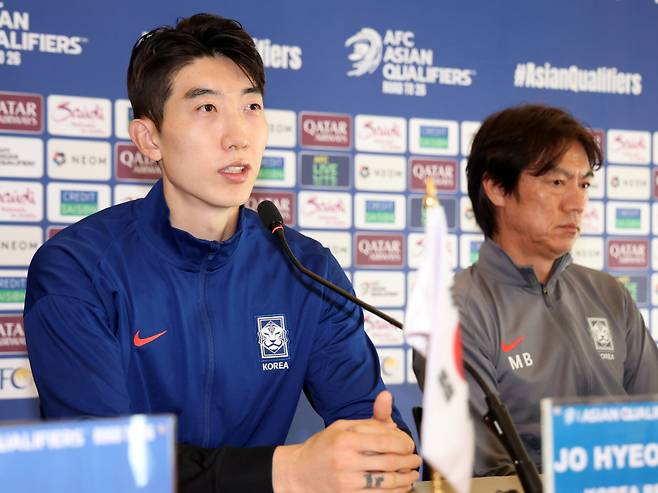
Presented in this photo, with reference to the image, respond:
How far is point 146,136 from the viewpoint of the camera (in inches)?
57.5

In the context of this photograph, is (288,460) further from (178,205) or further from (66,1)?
(66,1)

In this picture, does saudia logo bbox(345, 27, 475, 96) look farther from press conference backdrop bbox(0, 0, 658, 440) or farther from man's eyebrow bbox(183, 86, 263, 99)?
man's eyebrow bbox(183, 86, 263, 99)

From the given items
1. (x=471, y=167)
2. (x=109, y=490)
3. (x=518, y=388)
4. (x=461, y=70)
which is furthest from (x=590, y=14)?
(x=109, y=490)

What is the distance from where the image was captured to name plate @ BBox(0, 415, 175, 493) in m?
0.62

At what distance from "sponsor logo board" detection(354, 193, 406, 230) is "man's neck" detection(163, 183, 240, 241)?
145 cm

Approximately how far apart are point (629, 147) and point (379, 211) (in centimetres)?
114

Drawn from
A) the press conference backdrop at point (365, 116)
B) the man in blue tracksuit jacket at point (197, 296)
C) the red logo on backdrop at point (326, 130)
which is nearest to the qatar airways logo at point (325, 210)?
the press conference backdrop at point (365, 116)

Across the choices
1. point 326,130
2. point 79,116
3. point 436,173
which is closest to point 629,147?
point 436,173

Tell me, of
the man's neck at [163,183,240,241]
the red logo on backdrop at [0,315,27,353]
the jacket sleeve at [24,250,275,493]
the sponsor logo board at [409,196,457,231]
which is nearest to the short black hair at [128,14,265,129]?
the man's neck at [163,183,240,241]

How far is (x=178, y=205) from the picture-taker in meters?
1.40

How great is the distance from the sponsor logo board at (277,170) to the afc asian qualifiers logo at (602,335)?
50.5 inches

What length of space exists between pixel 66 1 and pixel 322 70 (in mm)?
879

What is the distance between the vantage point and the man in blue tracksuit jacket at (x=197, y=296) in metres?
1.19

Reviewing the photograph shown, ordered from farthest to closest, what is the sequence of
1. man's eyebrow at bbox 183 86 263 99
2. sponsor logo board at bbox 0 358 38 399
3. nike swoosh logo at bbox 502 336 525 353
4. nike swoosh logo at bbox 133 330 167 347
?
sponsor logo board at bbox 0 358 38 399 → nike swoosh logo at bbox 502 336 525 353 → man's eyebrow at bbox 183 86 263 99 → nike swoosh logo at bbox 133 330 167 347
